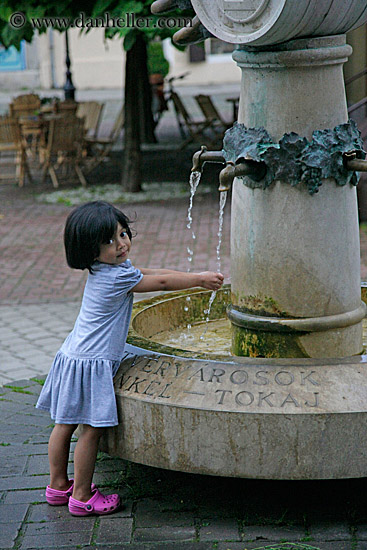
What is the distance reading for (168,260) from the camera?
342 inches

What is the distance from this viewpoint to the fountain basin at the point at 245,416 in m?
3.19

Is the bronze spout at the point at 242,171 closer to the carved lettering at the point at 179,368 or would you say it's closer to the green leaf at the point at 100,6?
the carved lettering at the point at 179,368

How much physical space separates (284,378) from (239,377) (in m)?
0.18

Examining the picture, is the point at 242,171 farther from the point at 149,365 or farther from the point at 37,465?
the point at 37,465

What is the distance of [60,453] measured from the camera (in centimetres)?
362

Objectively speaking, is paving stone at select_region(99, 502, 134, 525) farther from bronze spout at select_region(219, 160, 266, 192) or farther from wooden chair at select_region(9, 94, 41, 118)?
wooden chair at select_region(9, 94, 41, 118)

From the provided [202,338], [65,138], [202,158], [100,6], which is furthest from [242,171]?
[65,138]

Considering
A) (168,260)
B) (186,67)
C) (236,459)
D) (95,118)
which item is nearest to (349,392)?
(236,459)

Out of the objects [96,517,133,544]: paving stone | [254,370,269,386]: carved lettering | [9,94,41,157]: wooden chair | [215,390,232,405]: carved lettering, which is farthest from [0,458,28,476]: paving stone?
[9,94,41,157]: wooden chair

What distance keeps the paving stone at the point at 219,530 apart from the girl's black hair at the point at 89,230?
1.16m

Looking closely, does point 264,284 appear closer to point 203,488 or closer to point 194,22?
point 203,488

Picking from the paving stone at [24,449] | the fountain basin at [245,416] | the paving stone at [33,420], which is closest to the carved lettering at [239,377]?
the fountain basin at [245,416]

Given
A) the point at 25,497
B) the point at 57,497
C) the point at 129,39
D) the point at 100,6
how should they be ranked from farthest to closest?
the point at 129,39 → the point at 100,6 → the point at 25,497 → the point at 57,497

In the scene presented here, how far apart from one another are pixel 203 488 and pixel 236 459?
0.59 m
